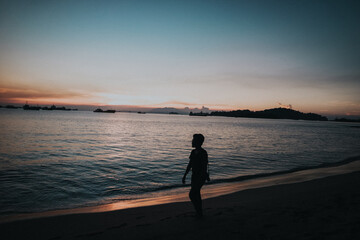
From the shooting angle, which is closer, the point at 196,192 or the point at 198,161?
the point at 198,161

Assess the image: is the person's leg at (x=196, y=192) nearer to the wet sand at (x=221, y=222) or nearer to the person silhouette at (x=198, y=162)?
the person silhouette at (x=198, y=162)

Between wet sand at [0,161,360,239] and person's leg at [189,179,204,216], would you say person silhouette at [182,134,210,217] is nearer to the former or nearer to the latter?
person's leg at [189,179,204,216]

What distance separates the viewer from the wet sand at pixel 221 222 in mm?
5060

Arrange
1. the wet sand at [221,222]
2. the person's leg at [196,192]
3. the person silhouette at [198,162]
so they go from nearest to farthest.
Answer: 1. the wet sand at [221,222]
2. the person silhouette at [198,162]
3. the person's leg at [196,192]

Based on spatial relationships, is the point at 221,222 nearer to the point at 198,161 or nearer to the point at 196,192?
the point at 196,192

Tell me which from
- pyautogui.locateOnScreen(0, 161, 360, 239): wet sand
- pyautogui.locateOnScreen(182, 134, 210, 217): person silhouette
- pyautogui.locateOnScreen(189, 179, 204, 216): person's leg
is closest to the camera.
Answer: pyautogui.locateOnScreen(0, 161, 360, 239): wet sand

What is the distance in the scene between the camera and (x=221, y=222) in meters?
5.86

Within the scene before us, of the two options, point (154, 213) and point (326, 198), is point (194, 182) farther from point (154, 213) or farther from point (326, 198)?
point (326, 198)

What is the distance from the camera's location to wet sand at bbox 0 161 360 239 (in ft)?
16.6

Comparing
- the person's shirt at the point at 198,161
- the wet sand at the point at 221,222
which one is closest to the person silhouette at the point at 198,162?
the person's shirt at the point at 198,161

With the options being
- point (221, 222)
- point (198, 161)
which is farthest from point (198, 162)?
point (221, 222)

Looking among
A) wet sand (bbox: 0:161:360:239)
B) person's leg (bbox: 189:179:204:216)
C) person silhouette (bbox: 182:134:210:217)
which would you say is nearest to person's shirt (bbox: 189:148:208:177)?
person silhouette (bbox: 182:134:210:217)

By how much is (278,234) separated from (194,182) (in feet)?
8.21

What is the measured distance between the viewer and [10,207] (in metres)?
7.95
